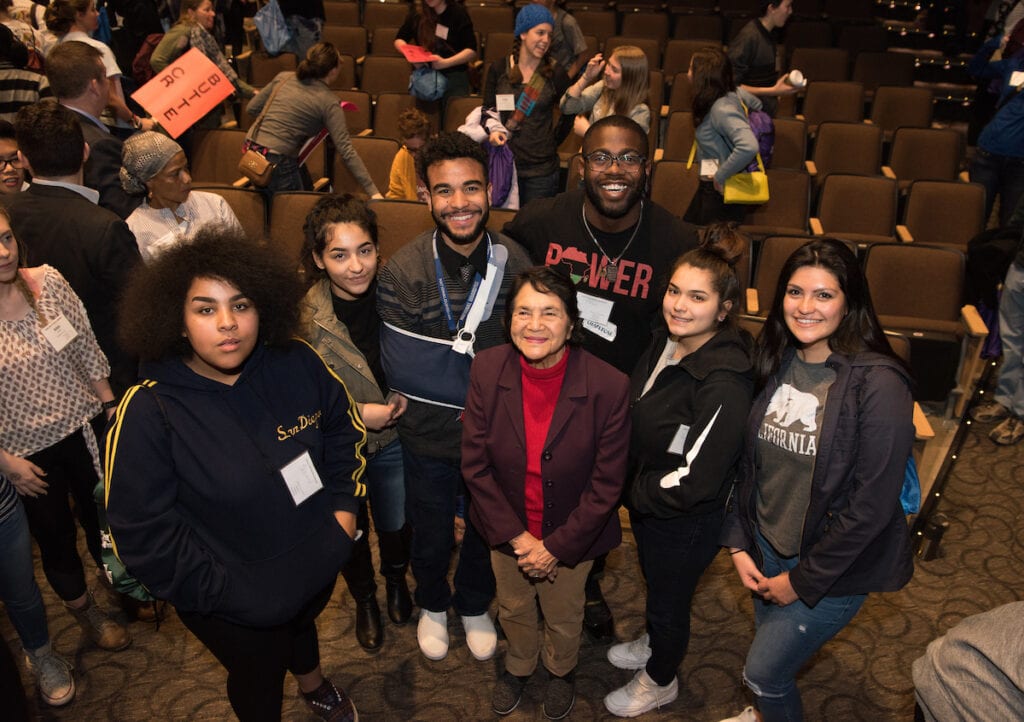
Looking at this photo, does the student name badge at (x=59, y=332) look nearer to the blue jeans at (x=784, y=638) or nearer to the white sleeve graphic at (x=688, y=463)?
the white sleeve graphic at (x=688, y=463)

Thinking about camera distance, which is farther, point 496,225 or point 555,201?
point 496,225

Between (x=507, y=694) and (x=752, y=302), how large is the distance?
7.18 feet

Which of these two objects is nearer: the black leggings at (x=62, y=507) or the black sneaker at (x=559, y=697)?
the black leggings at (x=62, y=507)

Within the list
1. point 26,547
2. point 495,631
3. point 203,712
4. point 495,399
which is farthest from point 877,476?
point 26,547

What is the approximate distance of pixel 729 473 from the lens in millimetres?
2162

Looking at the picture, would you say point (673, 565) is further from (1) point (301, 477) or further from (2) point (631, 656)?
(1) point (301, 477)

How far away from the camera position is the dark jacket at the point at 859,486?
184 cm

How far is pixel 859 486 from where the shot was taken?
1.88 m

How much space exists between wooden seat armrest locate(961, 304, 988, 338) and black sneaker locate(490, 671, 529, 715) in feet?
8.47

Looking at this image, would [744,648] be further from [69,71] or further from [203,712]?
[69,71]

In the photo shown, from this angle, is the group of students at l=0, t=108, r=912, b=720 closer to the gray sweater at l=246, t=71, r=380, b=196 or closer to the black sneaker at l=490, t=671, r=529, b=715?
the black sneaker at l=490, t=671, r=529, b=715

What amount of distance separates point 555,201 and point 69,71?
7.39ft

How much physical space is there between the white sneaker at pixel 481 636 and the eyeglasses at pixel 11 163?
2.44m

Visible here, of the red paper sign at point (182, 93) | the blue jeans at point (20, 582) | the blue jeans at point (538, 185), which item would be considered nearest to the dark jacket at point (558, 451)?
the blue jeans at point (20, 582)
